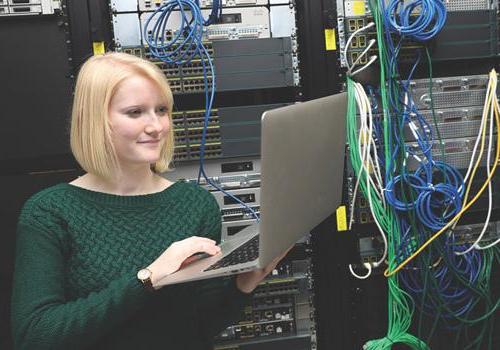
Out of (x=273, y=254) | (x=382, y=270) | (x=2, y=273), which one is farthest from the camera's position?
(x=382, y=270)

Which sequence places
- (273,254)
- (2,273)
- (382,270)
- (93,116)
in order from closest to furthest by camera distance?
(273,254) → (93,116) → (2,273) → (382,270)

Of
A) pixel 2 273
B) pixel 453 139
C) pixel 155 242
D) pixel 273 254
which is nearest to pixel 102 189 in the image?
pixel 155 242

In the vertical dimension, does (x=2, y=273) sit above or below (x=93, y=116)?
below

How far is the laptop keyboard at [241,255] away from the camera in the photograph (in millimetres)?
971

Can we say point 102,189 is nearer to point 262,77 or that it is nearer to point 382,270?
point 262,77

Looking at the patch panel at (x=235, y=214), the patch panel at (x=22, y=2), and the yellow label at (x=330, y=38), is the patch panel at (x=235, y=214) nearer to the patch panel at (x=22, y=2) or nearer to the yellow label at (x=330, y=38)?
the yellow label at (x=330, y=38)

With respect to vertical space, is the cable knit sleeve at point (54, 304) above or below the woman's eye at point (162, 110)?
below

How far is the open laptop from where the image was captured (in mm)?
870

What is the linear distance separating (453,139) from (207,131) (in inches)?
39.7

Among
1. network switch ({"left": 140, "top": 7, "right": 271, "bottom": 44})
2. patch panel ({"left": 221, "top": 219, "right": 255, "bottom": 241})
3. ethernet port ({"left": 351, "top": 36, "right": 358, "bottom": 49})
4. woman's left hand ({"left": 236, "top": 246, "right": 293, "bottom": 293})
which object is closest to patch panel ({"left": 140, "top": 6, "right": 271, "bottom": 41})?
network switch ({"left": 140, "top": 7, "right": 271, "bottom": 44})

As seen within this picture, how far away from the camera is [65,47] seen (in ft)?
6.59

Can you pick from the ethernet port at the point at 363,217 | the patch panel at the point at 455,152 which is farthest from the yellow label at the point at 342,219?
the patch panel at the point at 455,152

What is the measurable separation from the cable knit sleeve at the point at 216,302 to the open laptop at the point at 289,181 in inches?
4.3

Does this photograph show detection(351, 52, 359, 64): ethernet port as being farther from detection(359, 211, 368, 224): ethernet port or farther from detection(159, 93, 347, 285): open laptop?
detection(159, 93, 347, 285): open laptop
